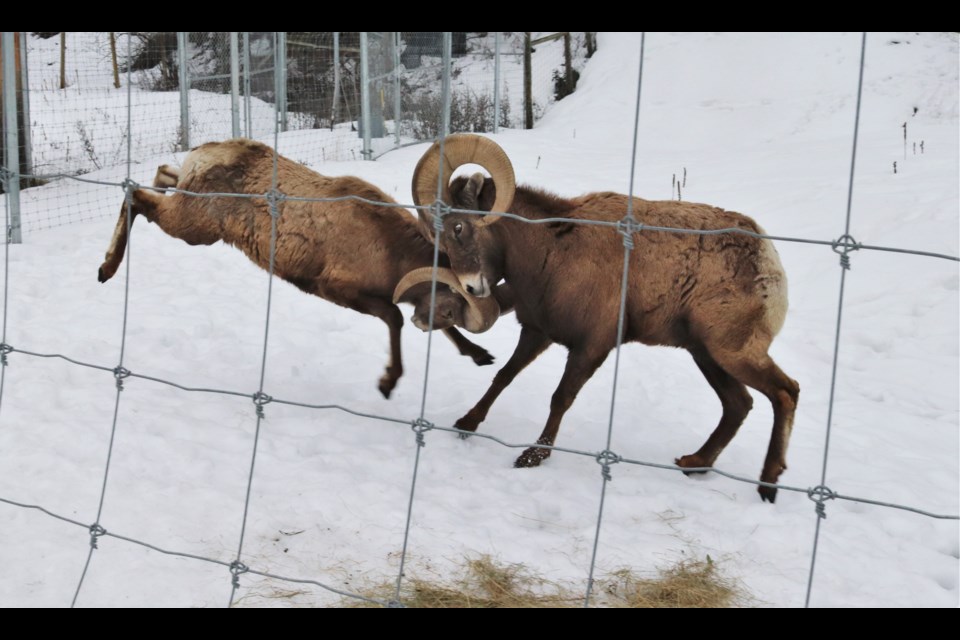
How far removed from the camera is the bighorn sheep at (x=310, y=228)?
5.55 metres

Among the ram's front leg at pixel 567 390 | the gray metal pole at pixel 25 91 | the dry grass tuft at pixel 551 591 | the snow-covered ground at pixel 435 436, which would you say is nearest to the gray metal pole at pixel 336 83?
the snow-covered ground at pixel 435 436

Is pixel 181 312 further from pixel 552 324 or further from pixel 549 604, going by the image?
pixel 549 604

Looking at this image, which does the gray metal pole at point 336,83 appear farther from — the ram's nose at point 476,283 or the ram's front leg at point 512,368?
the ram's nose at point 476,283

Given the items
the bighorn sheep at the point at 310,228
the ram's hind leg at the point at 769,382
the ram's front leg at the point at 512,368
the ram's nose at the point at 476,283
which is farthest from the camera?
the bighorn sheep at the point at 310,228

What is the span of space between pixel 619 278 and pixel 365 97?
7923 mm

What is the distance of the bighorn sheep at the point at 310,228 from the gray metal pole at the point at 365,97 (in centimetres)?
617

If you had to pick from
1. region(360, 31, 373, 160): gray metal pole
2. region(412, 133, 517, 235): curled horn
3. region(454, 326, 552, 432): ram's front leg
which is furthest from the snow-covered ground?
region(412, 133, 517, 235): curled horn

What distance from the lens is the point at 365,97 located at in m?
12.1

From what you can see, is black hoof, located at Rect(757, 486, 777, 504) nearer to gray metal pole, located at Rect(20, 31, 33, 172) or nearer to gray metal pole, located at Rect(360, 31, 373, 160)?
gray metal pole, located at Rect(20, 31, 33, 172)

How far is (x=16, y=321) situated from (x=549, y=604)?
4.64m

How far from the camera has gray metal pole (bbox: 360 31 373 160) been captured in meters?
11.8
